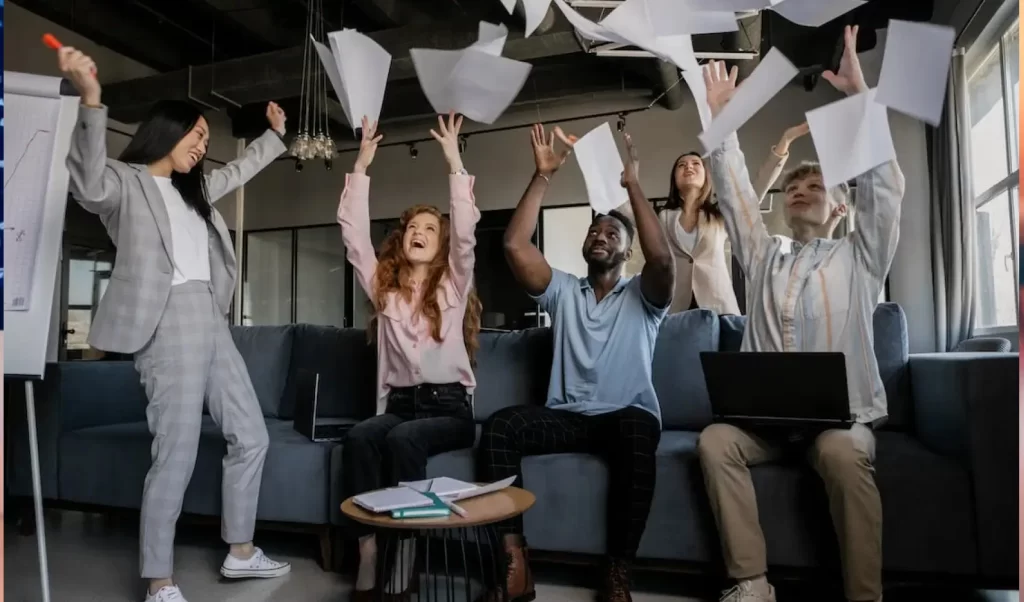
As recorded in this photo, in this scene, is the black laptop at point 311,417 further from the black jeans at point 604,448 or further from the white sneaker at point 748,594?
the white sneaker at point 748,594

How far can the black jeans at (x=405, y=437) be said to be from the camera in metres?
1.83

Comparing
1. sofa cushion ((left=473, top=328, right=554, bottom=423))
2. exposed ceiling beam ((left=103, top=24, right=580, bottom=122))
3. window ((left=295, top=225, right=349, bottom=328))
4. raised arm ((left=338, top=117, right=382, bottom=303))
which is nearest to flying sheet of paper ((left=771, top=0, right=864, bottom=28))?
raised arm ((left=338, top=117, right=382, bottom=303))

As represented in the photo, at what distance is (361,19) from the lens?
5.44 meters

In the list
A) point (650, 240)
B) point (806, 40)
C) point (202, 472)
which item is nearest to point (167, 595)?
point (202, 472)

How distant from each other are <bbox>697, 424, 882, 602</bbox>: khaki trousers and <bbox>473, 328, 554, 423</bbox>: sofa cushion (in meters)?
0.79

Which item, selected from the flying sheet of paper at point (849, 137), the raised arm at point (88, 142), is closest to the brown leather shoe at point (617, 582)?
the flying sheet of paper at point (849, 137)

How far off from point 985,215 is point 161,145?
4019 mm

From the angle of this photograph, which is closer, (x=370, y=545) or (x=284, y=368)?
(x=370, y=545)

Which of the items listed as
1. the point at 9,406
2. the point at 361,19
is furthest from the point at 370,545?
the point at 361,19

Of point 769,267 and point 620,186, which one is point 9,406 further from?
point 769,267

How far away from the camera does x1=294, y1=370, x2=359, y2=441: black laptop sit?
224 cm

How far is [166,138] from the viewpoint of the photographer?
186cm

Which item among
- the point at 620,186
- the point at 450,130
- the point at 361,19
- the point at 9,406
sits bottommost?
the point at 9,406

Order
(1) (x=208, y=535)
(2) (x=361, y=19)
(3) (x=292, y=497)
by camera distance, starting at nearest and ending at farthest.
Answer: (3) (x=292, y=497) < (1) (x=208, y=535) < (2) (x=361, y=19)
